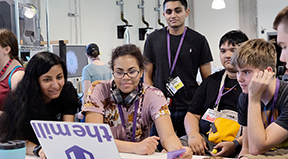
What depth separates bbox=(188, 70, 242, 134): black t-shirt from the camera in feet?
6.97

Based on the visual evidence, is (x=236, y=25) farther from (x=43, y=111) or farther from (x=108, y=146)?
(x=108, y=146)

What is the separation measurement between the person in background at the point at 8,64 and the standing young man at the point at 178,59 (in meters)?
1.06

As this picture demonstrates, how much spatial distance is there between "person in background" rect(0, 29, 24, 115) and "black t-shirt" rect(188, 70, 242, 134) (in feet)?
4.32

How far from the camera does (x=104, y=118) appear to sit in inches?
73.1

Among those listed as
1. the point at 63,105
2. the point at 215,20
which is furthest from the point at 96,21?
the point at 63,105

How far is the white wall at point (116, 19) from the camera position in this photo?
226 inches

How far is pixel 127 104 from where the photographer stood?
1842 mm

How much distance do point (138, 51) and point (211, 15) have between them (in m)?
6.95

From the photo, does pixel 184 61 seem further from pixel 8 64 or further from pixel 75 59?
pixel 75 59

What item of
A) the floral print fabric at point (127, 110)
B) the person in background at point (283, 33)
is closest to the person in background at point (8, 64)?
the floral print fabric at point (127, 110)

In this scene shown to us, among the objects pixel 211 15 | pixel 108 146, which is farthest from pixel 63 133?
pixel 211 15

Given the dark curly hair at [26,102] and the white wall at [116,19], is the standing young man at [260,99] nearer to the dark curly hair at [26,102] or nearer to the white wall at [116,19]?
the dark curly hair at [26,102]

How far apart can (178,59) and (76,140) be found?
1.70 meters

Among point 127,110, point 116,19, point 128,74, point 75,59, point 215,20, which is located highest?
point 215,20
